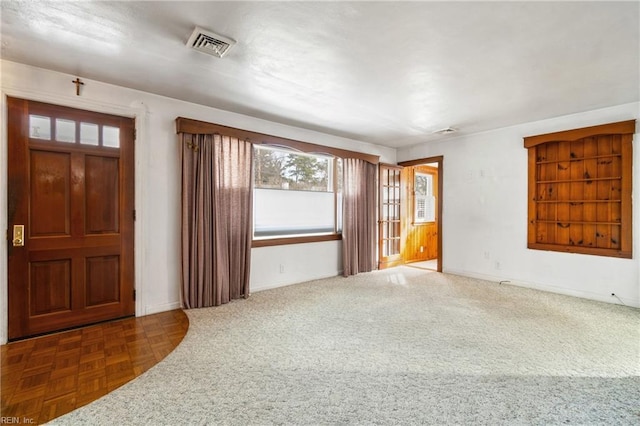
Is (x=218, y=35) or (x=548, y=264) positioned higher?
(x=218, y=35)

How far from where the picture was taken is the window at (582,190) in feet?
12.2

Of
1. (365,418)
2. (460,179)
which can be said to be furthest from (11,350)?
(460,179)

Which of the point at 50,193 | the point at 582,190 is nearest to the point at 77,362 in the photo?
the point at 50,193

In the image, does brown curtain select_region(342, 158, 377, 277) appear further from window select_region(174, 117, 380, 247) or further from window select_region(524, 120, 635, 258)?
window select_region(524, 120, 635, 258)

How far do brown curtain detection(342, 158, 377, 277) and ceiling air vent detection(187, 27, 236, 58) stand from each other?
314cm

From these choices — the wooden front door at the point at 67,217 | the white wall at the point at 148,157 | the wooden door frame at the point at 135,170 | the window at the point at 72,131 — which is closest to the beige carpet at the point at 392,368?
the white wall at the point at 148,157

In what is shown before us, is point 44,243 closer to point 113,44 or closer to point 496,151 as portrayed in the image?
point 113,44

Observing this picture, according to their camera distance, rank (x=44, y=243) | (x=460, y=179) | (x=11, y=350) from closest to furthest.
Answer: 1. (x=11, y=350)
2. (x=44, y=243)
3. (x=460, y=179)

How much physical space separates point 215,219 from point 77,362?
1.82 meters

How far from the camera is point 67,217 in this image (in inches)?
116

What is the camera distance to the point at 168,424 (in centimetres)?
165

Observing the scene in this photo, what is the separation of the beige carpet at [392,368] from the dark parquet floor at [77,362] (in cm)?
15

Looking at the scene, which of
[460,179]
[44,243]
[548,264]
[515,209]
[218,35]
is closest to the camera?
[218,35]

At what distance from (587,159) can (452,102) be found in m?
2.17
